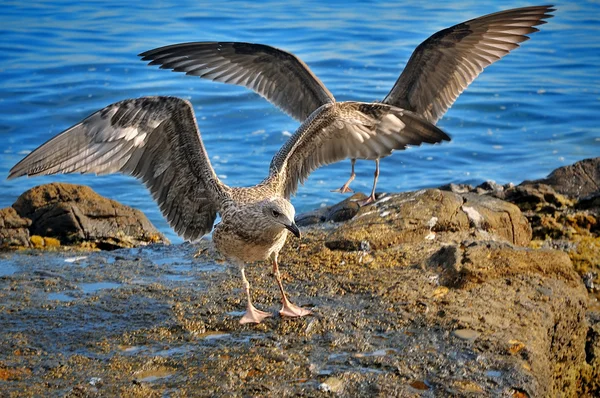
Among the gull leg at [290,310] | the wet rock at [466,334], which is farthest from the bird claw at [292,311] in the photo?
the wet rock at [466,334]

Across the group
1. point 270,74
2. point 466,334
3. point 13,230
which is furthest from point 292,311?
point 270,74

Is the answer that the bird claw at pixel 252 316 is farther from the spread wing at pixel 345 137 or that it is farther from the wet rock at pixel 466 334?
the wet rock at pixel 466 334

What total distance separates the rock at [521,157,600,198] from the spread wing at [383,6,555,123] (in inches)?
54.8

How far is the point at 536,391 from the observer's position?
4.61 meters

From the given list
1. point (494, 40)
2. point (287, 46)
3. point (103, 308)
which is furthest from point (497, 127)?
point (103, 308)

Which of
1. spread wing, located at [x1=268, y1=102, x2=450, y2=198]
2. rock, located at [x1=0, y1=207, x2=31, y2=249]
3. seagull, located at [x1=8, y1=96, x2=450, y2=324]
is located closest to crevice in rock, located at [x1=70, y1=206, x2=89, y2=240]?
rock, located at [x1=0, y1=207, x2=31, y2=249]

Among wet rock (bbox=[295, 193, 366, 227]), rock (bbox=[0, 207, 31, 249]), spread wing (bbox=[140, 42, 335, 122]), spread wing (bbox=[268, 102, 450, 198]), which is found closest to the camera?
spread wing (bbox=[268, 102, 450, 198])

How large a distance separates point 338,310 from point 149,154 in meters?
1.71

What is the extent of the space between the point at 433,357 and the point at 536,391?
575 millimetres

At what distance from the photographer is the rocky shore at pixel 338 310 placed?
15.2ft

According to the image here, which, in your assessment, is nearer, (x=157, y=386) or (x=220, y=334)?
(x=157, y=386)

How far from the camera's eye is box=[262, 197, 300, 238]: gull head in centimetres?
529

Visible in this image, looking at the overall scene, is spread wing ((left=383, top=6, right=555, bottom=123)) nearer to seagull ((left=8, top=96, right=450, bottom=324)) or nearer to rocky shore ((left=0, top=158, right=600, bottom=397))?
rocky shore ((left=0, top=158, right=600, bottom=397))

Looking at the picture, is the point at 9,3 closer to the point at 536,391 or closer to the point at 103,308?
the point at 103,308
